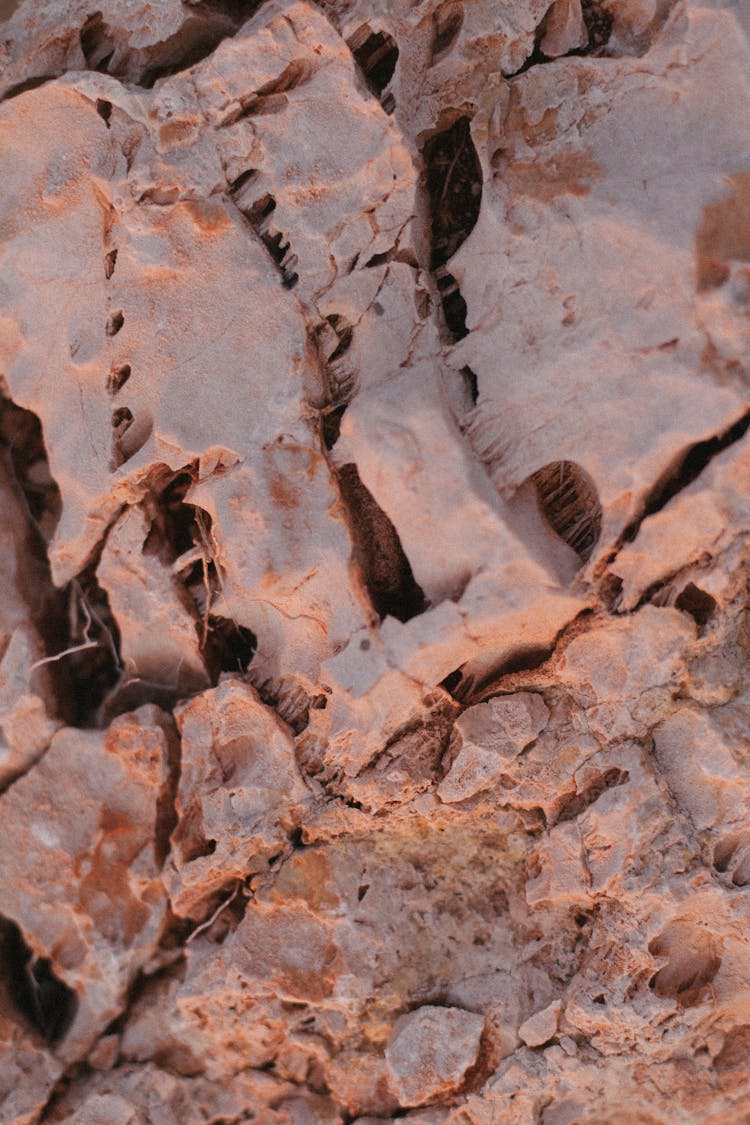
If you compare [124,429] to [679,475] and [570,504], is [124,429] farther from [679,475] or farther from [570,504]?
[679,475]

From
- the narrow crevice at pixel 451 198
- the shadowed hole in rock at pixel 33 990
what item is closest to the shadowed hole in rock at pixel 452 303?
the narrow crevice at pixel 451 198

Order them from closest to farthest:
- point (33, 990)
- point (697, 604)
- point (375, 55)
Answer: point (697, 604)
point (375, 55)
point (33, 990)

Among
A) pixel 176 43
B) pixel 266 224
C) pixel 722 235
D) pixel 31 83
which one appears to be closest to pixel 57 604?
pixel 266 224

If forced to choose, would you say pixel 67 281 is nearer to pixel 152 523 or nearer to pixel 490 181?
pixel 152 523

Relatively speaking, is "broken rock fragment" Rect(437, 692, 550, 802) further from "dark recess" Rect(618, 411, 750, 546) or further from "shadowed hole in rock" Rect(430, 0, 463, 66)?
"shadowed hole in rock" Rect(430, 0, 463, 66)

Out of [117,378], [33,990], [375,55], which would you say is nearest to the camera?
[375,55]

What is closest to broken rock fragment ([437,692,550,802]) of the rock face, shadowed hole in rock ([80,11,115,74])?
the rock face

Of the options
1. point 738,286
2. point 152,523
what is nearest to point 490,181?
point 738,286
